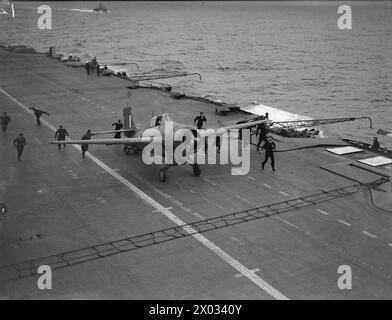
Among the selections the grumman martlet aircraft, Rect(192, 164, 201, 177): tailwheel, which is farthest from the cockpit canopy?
Rect(192, 164, 201, 177): tailwheel

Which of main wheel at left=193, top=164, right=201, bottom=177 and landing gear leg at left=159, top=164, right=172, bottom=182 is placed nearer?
landing gear leg at left=159, top=164, right=172, bottom=182

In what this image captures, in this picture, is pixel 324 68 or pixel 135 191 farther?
pixel 324 68

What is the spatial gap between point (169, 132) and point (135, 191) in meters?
3.45

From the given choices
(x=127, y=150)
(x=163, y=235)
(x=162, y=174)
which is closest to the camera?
(x=163, y=235)

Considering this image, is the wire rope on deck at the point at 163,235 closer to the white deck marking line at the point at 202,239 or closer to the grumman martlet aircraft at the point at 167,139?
the white deck marking line at the point at 202,239

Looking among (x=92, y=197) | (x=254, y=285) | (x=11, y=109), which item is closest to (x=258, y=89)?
(x=11, y=109)

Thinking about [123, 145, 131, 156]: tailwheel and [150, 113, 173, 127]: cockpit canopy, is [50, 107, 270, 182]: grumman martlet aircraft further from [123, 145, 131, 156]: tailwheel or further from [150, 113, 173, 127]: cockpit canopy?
[123, 145, 131, 156]: tailwheel

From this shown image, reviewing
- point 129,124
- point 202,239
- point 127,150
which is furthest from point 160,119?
point 202,239

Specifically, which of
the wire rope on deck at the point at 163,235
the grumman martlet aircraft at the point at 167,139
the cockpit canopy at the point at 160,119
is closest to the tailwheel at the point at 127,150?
the grumman martlet aircraft at the point at 167,139

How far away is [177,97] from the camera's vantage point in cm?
4612

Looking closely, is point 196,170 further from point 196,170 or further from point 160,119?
point 160,119

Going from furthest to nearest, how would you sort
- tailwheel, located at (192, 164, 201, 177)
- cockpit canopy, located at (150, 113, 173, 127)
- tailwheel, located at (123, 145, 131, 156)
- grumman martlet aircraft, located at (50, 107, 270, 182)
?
tailwheel, located at (123, 145, 131, 156) < tailwheel, located at (192, 164, 201, 177) < cockpit canopy, located at (150, 113, 173, 127) < grumman martlet aircraft, located at (50, 107, 270, 182)

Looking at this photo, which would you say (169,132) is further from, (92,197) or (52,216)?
(52,216)
